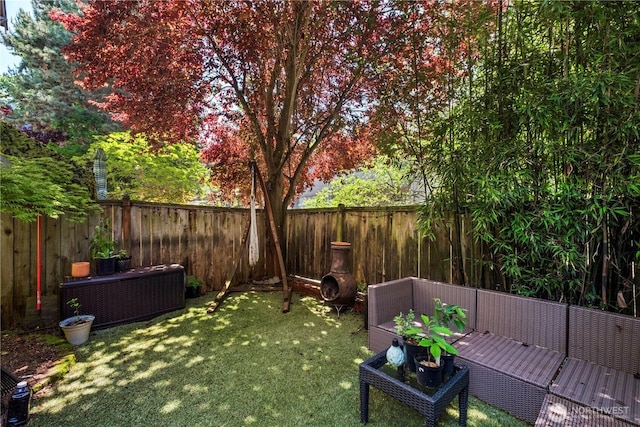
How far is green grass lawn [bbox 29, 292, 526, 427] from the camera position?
5.70 ft

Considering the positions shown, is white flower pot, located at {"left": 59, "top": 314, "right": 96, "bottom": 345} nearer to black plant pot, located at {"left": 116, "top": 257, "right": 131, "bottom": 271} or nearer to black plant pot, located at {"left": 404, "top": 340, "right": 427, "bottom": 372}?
black plant pot, located at {"left": 116, "top": 257, "right": 131, "bottom": 271}

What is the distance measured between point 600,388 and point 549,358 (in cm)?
33

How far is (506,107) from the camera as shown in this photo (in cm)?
230

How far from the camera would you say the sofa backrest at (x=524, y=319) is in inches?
77.6

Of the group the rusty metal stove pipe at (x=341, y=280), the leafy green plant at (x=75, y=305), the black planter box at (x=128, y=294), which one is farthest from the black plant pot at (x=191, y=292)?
the rusty metal stove pipe at (x=341, y=280)

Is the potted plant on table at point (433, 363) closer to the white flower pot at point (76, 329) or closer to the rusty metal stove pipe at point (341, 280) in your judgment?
the rusty metal stove pipe at point (341, 280)

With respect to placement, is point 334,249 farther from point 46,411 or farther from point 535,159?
point 46,411

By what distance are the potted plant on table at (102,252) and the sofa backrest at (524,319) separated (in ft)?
12.9

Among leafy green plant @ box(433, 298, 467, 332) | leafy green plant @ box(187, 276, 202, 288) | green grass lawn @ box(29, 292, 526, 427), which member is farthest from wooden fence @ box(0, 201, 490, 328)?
leafy green plant @ box(433, 298, 467, 332)

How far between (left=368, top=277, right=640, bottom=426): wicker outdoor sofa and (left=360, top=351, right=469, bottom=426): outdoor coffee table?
0.31 m

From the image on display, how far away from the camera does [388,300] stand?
8.54 ft

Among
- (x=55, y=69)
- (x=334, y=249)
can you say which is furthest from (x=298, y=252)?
(x=55, y=69)

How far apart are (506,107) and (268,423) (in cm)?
294

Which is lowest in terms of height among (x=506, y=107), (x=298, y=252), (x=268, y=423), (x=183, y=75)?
(x=268, y=423)
